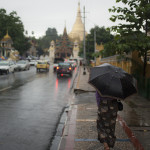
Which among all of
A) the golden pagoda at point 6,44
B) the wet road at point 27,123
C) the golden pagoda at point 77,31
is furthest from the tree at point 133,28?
the golden pagoda at point 77,31

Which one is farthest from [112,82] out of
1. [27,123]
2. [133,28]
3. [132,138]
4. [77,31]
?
[77,31]

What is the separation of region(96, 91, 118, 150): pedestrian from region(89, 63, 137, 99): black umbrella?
24 centimetres

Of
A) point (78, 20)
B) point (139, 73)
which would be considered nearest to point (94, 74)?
point (139, 73)

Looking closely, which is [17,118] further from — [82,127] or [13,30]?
[13,30]

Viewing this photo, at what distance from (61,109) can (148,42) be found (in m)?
4.73

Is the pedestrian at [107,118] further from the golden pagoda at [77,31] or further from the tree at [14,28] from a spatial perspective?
the golden pagoda at [77,31]

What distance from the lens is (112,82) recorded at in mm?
4707

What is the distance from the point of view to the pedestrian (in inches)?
191

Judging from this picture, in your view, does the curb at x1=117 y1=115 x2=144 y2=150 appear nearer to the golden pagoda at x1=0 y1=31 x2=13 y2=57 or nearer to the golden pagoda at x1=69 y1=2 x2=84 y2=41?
the golden pagoda at x1=0 y1=31 x2=13 y2=57

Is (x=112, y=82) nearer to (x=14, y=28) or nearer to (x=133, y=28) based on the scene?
(x=133, y=28)

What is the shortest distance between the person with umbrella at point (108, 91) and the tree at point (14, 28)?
65199mm

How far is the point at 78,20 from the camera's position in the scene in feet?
462

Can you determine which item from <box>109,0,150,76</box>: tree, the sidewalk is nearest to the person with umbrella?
the sidewalk

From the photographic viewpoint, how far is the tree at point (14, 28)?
67.1 metres
